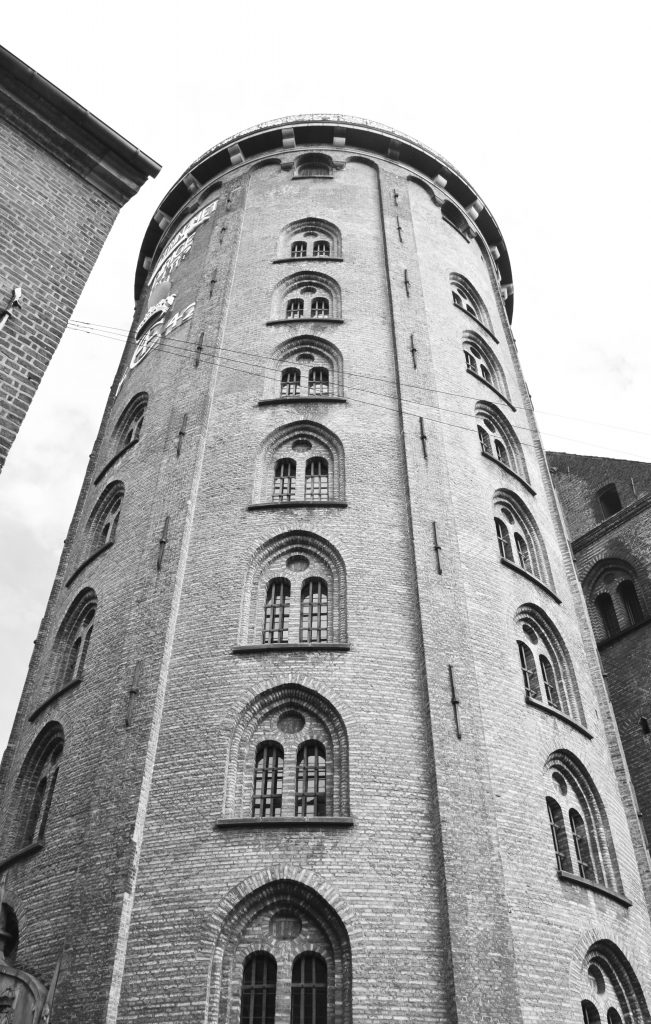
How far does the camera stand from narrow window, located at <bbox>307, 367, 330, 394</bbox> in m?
20.5

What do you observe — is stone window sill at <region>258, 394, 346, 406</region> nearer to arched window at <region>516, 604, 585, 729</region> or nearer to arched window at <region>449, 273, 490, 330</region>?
arched window at <region>516, 604, 585, 729</region>

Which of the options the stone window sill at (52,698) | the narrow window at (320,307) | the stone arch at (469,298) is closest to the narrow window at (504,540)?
the narrow window at (320,307)

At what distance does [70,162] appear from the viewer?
42.1 ft

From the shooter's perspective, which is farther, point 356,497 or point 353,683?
point 356,497

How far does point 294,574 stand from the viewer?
1647 centimetres

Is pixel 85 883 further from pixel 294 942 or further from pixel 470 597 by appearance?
pixel 470 597

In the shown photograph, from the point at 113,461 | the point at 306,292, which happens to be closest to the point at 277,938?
the point at 113,461

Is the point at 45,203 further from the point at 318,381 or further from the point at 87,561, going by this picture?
the point at 318,381

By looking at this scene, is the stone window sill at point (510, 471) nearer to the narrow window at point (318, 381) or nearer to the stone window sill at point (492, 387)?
the stone window sill at point (492, 387)

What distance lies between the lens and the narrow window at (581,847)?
14734 mm

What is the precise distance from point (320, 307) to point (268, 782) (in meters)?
13.1

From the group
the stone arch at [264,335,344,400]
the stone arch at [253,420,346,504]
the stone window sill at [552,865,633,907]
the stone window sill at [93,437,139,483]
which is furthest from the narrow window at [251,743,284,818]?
the stone window sill at [93,437,139,483]

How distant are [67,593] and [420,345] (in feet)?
32.6

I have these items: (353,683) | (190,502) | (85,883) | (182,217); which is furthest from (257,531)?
(182,217)
